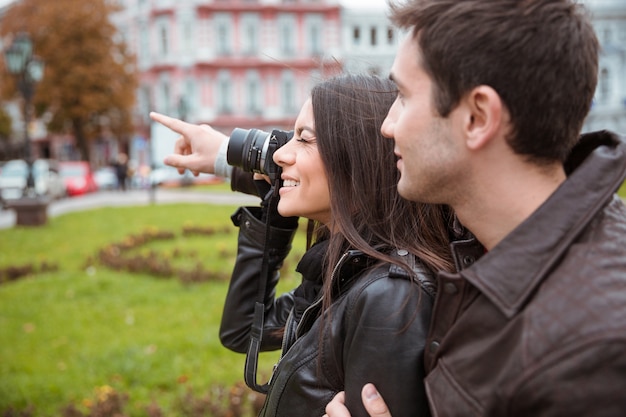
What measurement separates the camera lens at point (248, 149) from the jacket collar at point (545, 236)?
3.21 feet

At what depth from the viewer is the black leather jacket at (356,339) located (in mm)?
1326

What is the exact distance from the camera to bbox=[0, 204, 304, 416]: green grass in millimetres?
4168

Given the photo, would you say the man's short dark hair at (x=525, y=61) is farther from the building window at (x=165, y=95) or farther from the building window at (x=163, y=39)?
the building window at (x=163, y=39)

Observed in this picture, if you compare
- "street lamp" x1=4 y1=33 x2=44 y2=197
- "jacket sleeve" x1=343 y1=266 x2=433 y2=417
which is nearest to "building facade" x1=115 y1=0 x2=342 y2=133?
"street lamp" x1=4 y1=33 x2=44 y2=197

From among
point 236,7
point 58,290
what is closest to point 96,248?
point 58,290

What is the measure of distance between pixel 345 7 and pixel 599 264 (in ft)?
133

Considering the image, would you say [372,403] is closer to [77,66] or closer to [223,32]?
[77,66]

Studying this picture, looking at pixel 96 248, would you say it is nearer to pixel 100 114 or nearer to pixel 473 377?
pixel 473 377

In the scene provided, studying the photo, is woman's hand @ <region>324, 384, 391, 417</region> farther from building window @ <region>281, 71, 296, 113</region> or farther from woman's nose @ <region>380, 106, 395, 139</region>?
building window @ <region>281, 71, 296, 113</region>

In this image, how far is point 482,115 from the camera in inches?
46.0

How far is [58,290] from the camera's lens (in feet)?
22.5

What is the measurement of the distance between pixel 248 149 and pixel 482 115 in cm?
98

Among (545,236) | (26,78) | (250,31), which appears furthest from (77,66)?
(545,236)

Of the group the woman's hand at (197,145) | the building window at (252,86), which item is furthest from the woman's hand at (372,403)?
the building window at (252,86)
